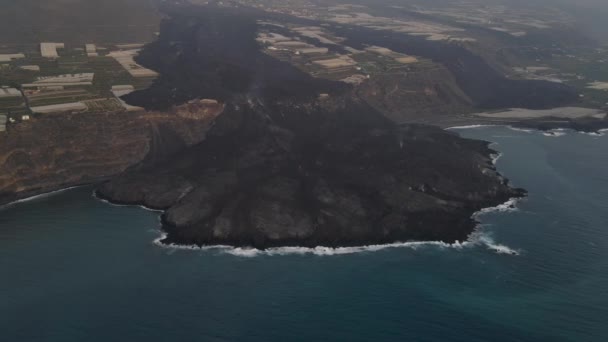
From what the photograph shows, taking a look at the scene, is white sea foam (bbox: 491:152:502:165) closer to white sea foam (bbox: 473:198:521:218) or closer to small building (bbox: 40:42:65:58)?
white sea foam (bbox: 473:198:521:218)

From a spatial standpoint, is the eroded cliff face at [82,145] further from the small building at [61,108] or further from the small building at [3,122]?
the small building at [61,108]

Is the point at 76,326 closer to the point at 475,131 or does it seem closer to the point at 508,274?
the point at 508,274

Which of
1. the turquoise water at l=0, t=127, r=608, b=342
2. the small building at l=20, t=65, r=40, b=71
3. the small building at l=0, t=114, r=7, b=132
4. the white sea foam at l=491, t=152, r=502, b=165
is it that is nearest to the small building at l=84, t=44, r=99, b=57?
the small building at l=20, t=65, r=40, b=71

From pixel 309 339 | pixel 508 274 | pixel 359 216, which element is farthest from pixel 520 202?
pixel 309 339

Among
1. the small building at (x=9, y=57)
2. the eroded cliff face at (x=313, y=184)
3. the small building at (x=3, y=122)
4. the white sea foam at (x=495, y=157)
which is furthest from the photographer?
the small building at (x=9, y=57)

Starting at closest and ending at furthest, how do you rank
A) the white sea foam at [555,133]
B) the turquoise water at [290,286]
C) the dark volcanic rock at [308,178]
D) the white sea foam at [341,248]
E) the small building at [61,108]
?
1. the turquoise water at [290,286]
2. the white sea foam at [341,248]
3. the dark volcanic rock at [308,178]
4. the small building at [61,108]
5. the white sea foam at [555,133]

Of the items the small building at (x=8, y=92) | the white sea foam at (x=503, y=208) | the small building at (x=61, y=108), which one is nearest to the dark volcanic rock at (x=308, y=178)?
the white sea foam at (x=503, y=208)
